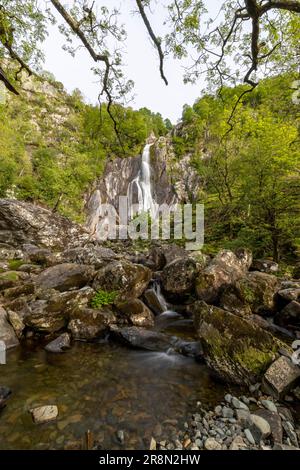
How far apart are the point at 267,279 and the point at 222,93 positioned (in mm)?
6170

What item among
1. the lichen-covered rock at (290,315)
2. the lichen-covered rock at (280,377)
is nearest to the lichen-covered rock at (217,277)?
the lichen-covered rock at (290,315)

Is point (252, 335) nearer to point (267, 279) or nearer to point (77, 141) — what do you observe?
point (267, 279)

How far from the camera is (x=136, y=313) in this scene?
19.6ft

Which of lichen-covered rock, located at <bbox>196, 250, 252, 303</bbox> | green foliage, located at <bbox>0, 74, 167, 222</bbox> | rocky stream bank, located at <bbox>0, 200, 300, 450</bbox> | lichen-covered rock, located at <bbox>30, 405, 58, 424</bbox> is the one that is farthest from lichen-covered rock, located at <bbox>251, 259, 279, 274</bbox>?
lichen-covered rock, located at <bbox>30, 405, 58, 424</bbox>

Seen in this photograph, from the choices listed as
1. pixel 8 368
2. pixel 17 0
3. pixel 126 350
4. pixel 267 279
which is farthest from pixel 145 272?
pixel 17 0

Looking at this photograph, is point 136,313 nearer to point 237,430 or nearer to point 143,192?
point 237,430

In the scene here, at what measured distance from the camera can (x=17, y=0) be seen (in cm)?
527

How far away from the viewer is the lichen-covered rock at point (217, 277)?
6793 millimetres

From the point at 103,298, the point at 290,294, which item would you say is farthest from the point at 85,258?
the point at 290,294

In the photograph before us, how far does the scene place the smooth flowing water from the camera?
277cm

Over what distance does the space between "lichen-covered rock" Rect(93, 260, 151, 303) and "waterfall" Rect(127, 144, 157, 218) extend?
18.7m

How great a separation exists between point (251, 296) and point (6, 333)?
20.2 feet

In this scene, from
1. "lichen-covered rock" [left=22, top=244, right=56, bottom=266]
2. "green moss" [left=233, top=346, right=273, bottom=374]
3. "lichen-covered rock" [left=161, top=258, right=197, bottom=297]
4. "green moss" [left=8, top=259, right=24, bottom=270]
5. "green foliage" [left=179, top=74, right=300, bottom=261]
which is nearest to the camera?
"green moss" [left=233, top=346, right=273, bottom=374]

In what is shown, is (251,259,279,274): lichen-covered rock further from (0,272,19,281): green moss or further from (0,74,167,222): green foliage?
(0,272,19,281): green moss
